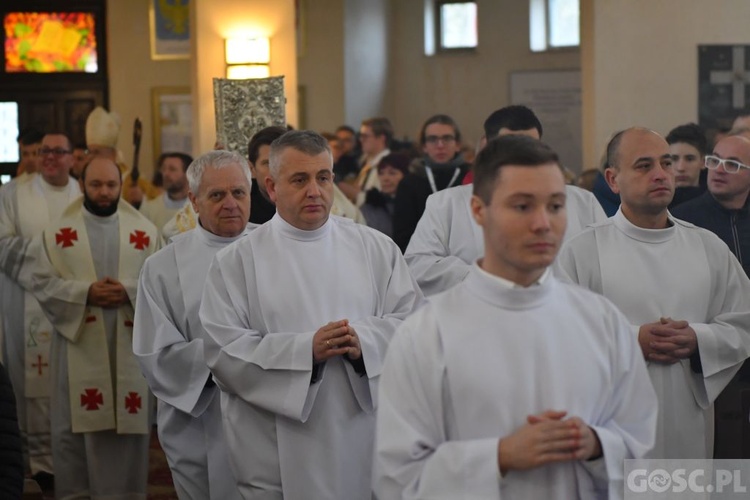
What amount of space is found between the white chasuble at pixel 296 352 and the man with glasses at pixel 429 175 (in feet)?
8.74

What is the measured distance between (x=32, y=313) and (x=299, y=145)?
14.4 feet

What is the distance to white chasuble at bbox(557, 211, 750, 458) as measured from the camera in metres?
4.86

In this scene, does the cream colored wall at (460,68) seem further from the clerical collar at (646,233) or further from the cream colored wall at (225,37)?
the clerical collar at (646,233)

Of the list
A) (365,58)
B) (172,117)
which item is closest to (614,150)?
(172,117)

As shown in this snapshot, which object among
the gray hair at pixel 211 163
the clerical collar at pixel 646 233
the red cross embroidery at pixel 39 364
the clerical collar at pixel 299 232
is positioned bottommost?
the red cross embroidery at pixel 39 364

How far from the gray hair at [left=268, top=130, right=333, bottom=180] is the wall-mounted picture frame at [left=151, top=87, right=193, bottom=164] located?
43.7 feet

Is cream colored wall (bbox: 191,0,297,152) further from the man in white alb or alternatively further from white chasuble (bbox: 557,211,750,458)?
white chasuble (bbox: 557,211,750,458)

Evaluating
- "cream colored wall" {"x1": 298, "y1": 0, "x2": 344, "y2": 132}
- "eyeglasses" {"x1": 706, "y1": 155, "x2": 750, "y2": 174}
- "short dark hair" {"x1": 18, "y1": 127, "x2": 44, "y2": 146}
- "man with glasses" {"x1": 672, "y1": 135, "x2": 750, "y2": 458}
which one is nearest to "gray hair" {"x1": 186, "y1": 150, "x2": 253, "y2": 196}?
"man with glasses" {"x1": 672, "y1": 135, "x2": 750, "y2": 458}

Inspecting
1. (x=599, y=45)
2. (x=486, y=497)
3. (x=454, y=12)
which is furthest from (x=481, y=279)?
(x=454, y=12)

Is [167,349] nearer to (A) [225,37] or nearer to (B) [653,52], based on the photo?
(A) [225,37]

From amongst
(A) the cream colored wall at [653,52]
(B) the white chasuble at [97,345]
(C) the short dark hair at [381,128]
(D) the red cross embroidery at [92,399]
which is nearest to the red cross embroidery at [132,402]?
(B) the white chasuble at [97,345]

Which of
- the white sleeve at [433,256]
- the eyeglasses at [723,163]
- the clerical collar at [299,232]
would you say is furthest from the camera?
the eyeglasses at [723,163]

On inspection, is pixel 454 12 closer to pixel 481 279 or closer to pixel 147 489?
pixel 147 489

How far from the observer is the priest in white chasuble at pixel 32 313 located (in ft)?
28.0
